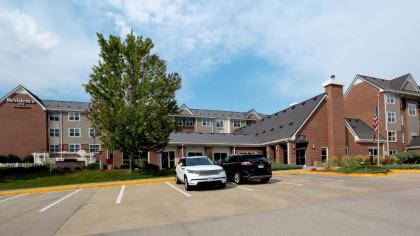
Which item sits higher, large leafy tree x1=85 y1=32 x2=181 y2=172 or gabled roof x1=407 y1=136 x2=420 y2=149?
large leafy tree x1=85 y1=32 x2=181 y2=172

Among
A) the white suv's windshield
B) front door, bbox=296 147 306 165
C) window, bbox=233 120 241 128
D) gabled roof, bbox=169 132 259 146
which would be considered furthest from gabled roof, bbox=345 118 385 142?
window, bbox=233 120 241 128

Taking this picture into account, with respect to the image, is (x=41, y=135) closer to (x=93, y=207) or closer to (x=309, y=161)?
(x=309, y=161)

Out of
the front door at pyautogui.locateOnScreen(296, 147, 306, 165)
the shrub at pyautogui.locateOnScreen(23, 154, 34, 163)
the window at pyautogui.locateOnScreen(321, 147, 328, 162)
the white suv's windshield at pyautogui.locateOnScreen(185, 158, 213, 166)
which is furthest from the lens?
the shrub at pyautogui.locateOnScreen(23, 154, 34, 163)

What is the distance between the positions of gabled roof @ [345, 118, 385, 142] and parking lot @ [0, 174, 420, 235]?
23292 mm

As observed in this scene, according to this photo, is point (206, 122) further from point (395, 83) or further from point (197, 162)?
point (197, 162)

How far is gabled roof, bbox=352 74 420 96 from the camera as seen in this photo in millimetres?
41312

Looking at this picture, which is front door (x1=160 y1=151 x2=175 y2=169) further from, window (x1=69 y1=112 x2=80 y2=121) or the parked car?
window (x1=69 y1=112 x2=80 y2=121)

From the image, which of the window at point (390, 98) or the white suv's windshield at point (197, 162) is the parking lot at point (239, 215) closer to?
the white suv's windshield at point (197, 162)

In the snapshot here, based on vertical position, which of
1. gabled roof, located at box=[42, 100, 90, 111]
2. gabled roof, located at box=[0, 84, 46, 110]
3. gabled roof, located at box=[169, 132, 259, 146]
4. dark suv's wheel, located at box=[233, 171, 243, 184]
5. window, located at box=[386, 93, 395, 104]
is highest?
gabled roof, located at box=[0, 84, 46, 110]

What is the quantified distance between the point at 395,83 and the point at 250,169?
111ft

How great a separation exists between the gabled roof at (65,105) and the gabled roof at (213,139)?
21682mm

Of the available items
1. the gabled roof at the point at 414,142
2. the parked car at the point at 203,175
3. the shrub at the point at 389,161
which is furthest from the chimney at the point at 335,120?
the parked car at the point at 203,175

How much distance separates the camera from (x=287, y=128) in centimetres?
3541

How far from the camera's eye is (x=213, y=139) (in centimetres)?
3856
